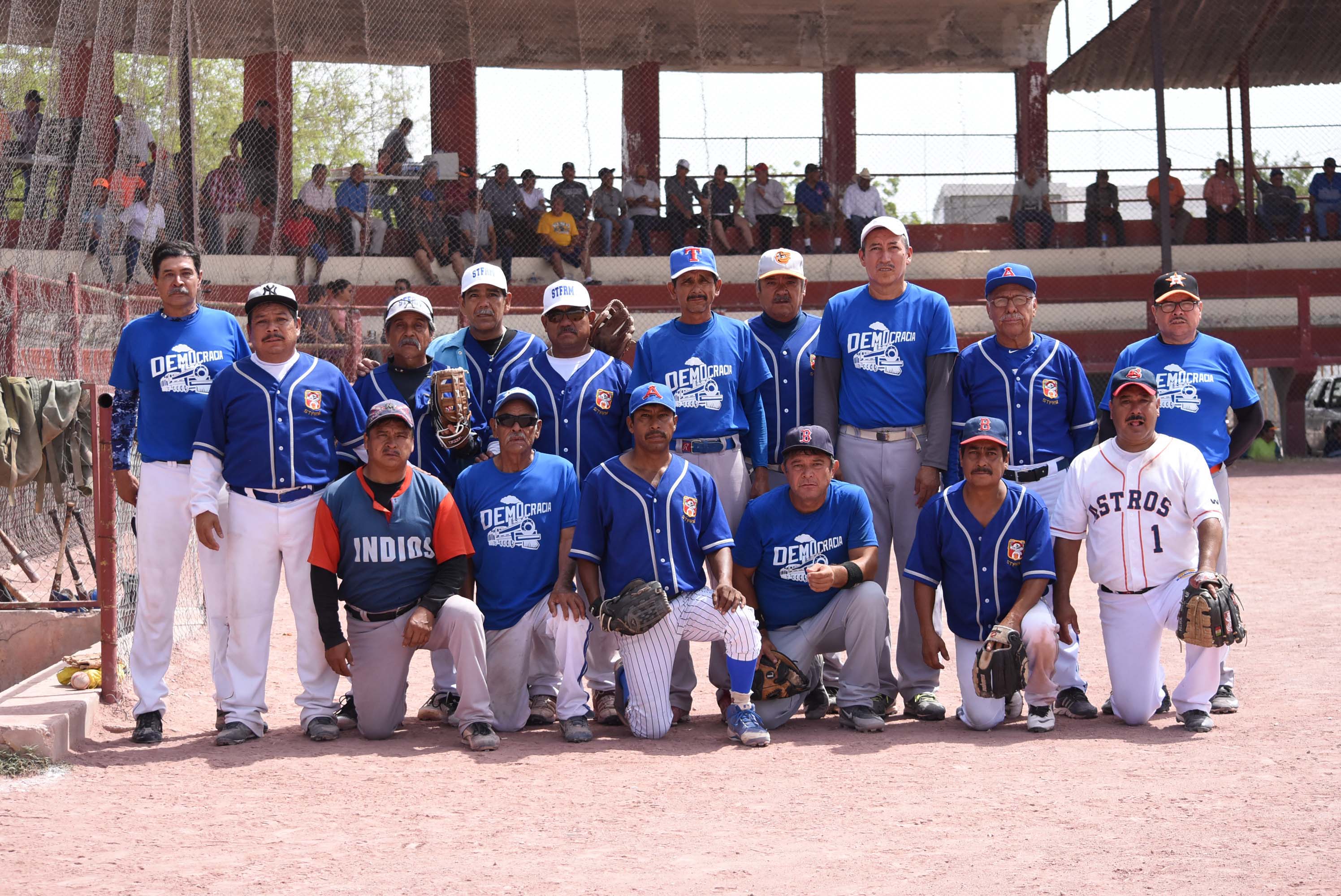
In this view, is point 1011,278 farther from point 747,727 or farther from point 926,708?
point 747,727

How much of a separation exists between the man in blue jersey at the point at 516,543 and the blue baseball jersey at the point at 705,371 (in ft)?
2.24

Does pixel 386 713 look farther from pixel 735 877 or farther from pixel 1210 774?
pixel 1210 774

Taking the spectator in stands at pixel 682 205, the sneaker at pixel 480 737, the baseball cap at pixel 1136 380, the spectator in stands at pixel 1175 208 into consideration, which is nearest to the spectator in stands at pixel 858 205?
the spectator in stands at pixel 682 205

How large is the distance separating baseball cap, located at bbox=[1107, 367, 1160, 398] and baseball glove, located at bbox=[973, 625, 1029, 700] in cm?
131

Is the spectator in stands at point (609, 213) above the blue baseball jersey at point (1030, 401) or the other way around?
above

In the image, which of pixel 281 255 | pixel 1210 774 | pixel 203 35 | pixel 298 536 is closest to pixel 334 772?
pixel 298 536

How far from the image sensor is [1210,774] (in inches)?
214

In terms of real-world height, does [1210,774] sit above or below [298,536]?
below

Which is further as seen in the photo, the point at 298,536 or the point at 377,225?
the point at 377,225

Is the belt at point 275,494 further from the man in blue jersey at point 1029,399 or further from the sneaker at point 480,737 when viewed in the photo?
the man in blue jersey at point 1029,399

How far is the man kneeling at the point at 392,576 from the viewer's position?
6.34 m

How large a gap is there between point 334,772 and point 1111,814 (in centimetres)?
311

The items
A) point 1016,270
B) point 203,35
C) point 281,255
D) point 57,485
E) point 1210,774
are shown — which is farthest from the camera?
point 203,35

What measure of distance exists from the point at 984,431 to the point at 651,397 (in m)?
1.56
